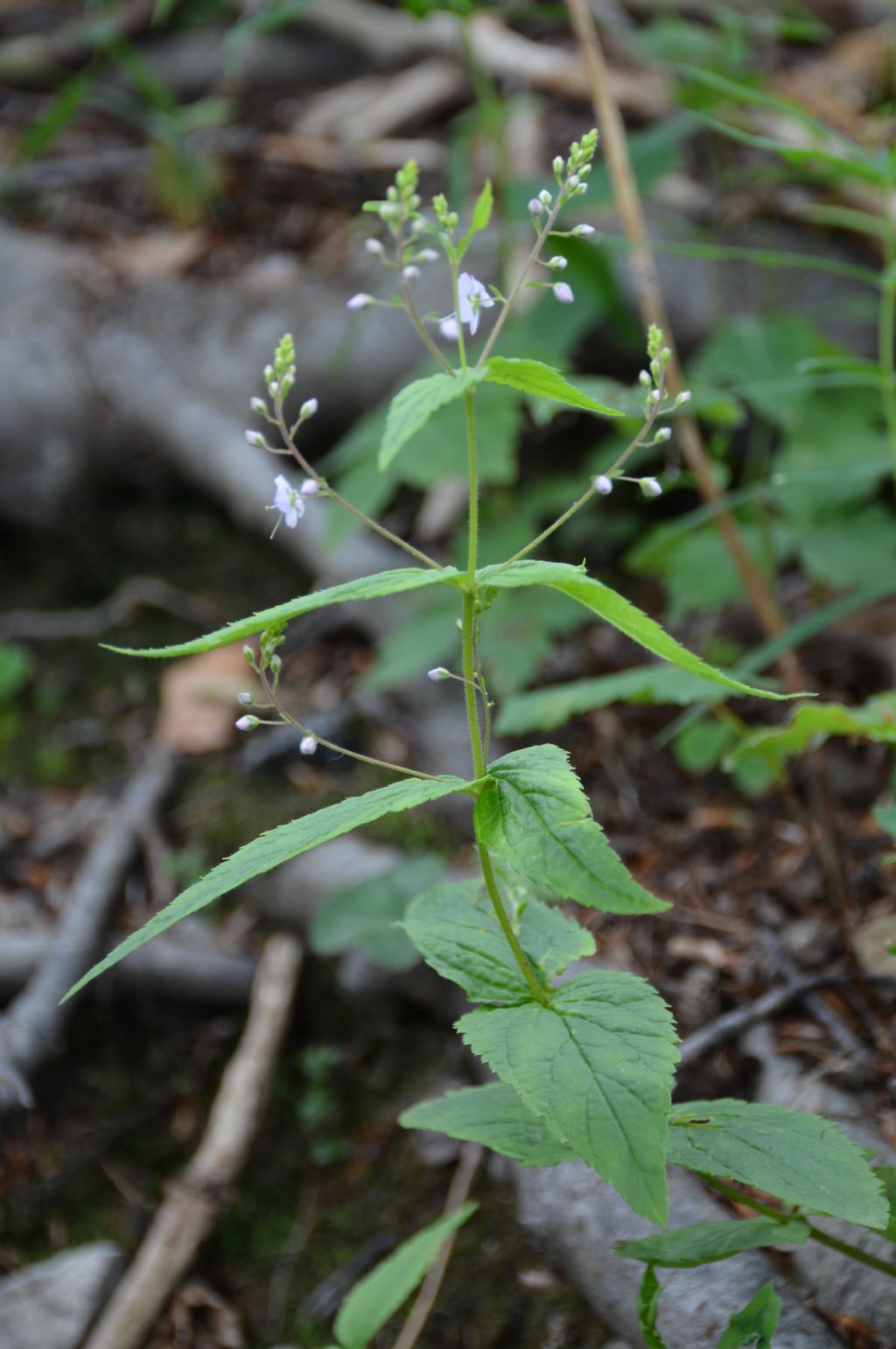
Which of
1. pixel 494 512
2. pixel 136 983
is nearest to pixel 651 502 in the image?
pixel 494 512

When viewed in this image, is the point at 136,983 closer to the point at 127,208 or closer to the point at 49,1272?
the point at 49,1272

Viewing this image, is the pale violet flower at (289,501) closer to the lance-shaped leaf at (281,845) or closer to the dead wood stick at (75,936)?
the lance-shaped leaf at (281,845)

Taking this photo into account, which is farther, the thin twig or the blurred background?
the blurred background

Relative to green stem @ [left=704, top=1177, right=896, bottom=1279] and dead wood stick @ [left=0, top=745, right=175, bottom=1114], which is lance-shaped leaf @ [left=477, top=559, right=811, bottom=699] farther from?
dead wood stick @ [left=0, top=745, right=175, bottom=1114]

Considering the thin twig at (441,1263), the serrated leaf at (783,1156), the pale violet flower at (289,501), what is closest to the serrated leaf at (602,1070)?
the serrated leaf at (783,1156)

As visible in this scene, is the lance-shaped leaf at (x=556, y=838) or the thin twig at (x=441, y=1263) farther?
the thin twig at (x=441, y=1263)

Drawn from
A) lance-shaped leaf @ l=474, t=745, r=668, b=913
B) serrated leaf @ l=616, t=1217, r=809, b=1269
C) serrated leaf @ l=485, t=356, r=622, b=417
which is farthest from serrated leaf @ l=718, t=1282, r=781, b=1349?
serrated leaf @ l=485, t=356, r=622, b=417
